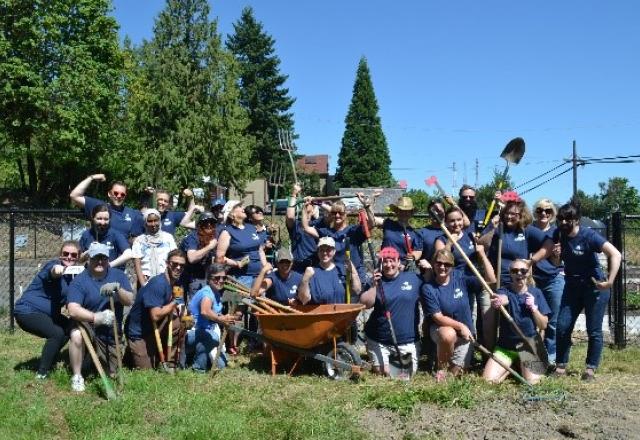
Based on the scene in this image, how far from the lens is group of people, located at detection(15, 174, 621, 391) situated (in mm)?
5720

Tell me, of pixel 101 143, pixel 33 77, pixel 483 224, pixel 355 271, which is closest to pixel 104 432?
pixel 355 271

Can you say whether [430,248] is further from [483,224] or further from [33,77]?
[33,77]

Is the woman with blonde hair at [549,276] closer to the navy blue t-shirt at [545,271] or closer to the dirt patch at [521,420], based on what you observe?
the navy blue t-shirt at [545,271]

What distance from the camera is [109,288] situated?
5.31m

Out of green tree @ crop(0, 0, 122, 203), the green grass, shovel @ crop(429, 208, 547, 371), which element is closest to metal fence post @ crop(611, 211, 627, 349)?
the green grass

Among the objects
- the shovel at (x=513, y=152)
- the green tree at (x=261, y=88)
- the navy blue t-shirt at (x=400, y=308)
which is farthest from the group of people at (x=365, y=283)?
the green tree at (x=261, y=88)

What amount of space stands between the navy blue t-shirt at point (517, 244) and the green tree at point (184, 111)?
76.9 feet

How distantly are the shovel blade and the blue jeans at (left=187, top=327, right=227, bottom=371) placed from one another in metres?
3.44

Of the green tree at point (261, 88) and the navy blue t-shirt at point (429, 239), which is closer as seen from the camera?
the navy blue t-shirt at point (429, 239)

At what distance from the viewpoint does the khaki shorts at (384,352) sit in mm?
5926

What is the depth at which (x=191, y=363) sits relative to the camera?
6.37 metres

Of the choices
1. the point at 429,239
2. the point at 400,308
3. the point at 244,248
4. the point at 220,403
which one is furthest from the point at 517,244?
the point at 220,403

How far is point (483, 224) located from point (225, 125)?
79.2 ft

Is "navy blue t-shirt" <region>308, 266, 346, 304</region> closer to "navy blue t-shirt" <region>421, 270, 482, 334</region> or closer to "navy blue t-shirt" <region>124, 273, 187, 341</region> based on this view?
"navy blue t-shirt" <region>421, 270, 482, 334</region>
